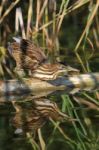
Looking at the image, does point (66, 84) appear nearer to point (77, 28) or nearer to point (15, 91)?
point (15, 91)

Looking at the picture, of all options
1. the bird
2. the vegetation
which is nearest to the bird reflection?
the vegetation

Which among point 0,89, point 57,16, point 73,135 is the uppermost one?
point 57,16

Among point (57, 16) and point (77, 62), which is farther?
point (77, 62)

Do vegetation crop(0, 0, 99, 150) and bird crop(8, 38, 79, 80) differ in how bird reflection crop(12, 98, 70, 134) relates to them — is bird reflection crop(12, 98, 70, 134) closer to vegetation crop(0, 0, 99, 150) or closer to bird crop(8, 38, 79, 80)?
vegetation crop(0, 0, 99, 150)

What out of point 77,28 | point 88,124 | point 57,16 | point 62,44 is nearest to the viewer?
point 88,124

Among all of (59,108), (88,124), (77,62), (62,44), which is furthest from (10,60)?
(88,124)

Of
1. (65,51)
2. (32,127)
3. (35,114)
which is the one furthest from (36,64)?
(65,51)
